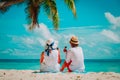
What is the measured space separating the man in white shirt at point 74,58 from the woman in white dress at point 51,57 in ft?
0.92

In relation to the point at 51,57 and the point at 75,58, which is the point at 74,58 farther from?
the point at 51,57

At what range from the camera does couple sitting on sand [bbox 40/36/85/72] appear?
37.4 ft

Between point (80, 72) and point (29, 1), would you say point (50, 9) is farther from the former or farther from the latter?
point (80, 72)

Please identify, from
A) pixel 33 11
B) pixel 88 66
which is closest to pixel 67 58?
pixel 33 11

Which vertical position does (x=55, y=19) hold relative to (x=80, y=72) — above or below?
above

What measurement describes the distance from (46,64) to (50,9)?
2573 millimetres

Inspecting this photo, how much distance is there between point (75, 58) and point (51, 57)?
669 millimetres

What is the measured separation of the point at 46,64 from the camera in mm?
11617

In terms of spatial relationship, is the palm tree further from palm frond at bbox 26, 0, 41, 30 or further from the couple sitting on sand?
the couple sitting on sand

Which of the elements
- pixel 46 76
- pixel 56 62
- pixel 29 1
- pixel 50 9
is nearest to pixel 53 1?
pixel 50 9

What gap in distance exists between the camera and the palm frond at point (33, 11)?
1257 cm

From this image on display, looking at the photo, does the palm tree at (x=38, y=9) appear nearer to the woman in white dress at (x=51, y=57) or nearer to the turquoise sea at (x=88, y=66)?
the woman in white dress at (x=51, y=57)

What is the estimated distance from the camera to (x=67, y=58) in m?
11.5

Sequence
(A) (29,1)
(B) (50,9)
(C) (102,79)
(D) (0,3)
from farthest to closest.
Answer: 1. (B) (50,9)
2. (A) (29,1)
3. (D) (0,3)
4. (C) (102,79)
